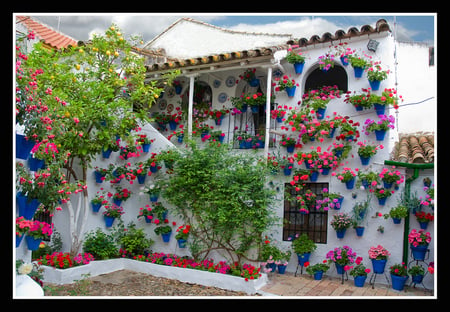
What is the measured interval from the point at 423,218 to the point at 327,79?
15.0 ft

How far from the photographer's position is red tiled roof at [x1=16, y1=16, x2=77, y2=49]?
460 inches

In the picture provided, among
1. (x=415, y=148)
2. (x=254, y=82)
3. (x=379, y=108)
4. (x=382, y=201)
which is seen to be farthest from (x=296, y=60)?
(x=382, y=201)

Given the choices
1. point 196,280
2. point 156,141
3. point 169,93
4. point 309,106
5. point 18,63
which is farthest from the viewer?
point 169,93

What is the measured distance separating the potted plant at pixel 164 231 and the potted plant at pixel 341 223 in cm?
378

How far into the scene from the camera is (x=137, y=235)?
930 centimetres

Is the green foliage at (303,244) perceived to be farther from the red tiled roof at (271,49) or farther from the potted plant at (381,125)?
the red tiled roof at (271,49)

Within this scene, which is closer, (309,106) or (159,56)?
(309,106)

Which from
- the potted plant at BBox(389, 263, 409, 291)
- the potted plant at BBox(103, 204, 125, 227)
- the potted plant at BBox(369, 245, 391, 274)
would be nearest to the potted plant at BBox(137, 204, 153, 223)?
the potted plant at BBox(103, 204, 125, 227)

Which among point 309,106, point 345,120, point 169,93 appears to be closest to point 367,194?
point 345,120

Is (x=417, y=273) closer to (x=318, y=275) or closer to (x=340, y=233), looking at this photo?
(x=340, y=233)

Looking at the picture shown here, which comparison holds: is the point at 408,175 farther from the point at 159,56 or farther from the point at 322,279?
the point at 159,56

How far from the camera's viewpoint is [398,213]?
7.64 metres

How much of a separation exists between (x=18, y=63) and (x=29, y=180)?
60.2 inches

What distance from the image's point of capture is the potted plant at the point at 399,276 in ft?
24.3
